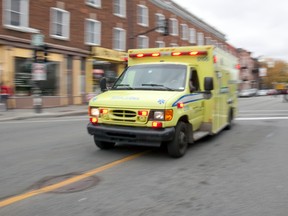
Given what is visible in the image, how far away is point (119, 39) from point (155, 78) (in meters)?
23.7

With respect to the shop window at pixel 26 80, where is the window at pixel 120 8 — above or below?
above

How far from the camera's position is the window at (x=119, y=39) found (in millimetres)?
30625

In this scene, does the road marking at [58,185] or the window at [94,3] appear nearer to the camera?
the road marking at [58,185]

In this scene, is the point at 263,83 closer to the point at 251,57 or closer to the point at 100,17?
the point at 251,57

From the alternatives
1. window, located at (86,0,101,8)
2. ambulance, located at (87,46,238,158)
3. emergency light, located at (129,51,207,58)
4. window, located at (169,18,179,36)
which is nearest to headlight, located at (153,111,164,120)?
ambulance, located at (87,46,238,158)

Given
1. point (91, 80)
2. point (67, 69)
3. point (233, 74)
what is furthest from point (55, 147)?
point (91, 80)

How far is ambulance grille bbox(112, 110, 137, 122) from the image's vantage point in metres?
7.15

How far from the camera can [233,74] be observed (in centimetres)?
1291

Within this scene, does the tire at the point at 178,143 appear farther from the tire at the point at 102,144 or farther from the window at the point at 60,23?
the window at the point at 60,23

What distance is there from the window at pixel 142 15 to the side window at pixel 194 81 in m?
26.0

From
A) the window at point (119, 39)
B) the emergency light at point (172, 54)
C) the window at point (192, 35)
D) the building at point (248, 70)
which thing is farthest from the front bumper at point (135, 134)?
the building at point (248, 70)

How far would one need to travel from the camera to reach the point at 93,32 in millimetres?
28109

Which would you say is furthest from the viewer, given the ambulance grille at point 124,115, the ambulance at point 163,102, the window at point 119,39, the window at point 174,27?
the window at point 174,27

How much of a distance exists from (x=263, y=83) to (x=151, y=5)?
73463 millimetres
